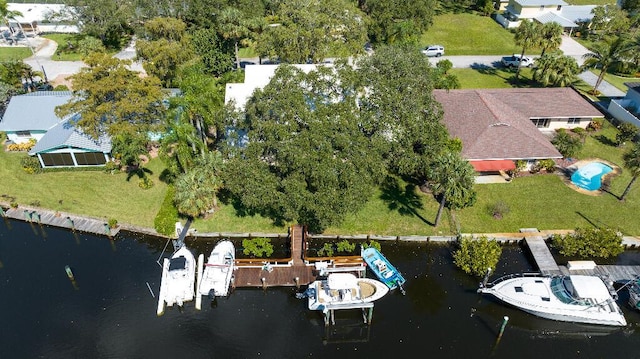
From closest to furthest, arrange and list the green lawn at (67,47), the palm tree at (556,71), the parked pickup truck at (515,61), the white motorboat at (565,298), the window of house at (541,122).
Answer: the white motorboat at (565,298) → the window of house at (541,122) → the palm tree at (556,71) → the parked pickup truck at (515,61) → the green lawn at (67,47)

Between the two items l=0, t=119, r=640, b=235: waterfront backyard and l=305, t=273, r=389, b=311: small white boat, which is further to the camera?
l=0, t=119, r=640, b=235: waterfront backyard

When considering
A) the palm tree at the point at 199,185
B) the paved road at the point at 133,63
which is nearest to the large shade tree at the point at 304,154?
the palm tree at the point at 199,185

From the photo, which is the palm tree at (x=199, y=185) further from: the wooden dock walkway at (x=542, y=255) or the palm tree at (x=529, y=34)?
the palm tree at (x=529, y=34)

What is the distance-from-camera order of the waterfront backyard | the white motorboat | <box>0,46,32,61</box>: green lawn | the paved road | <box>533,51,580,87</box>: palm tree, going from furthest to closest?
<box>0,46,32,61</box>: green lawn < the paved road < <box>533,51,580,87</box>: palm tree < the waterfront backyard < the white motorboat

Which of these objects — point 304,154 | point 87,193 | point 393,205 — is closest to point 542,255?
point 393,205

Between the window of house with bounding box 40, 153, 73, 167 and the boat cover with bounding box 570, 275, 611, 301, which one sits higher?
the window of house with bounding box 40, 153, 73, 167

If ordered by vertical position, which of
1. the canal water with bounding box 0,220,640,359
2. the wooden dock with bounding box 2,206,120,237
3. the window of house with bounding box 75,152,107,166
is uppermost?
the window of house with bounding box 75,152,107,166

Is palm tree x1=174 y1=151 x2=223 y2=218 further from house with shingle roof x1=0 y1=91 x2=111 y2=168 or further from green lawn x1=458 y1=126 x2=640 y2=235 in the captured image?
green lawn x1=458 y1=126 x2=640 y2=235

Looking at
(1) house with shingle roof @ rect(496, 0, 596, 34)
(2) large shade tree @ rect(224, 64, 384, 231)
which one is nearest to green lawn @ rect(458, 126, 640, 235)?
(2) large shade tree @ rect(224, 64, 384, 231)
